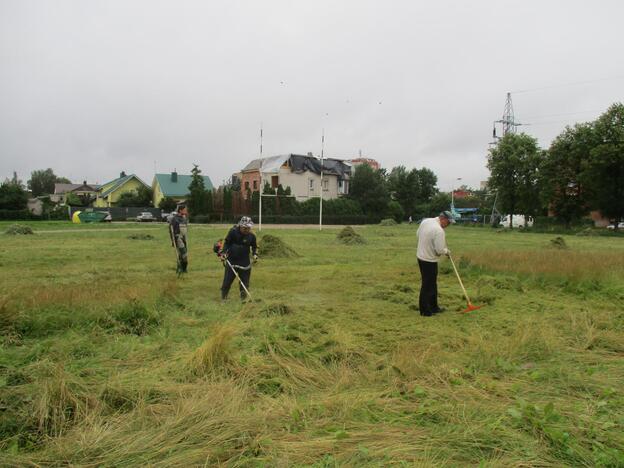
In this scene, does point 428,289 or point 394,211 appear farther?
point 394,211

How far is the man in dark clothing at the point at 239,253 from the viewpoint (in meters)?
8.77

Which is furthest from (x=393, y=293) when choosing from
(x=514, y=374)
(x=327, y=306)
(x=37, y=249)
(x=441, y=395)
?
(x=37, y=249)

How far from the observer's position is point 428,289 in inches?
306

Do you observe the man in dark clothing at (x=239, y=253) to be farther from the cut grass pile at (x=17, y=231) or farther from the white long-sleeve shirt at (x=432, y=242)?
the cut grass pile at (x=17, y=231)

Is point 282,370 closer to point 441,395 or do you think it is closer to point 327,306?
point 441,395

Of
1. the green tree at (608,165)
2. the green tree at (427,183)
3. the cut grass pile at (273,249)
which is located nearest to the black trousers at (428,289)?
the cut grass pile at (273,249)

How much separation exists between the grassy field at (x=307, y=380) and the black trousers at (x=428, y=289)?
0.23 meters

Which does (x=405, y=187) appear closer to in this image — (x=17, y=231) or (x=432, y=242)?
(x=17, y=231)

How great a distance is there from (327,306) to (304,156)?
54.2m

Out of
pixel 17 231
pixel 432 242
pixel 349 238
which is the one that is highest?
pixel 432 242

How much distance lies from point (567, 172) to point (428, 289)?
4048cm

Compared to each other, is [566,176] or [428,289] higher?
[566,176]

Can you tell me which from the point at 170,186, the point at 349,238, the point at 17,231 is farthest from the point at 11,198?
the point at 349,238

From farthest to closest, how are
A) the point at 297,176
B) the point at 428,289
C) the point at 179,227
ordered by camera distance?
the point at 297,176 → the point at 179,227 → the point at 428,289
